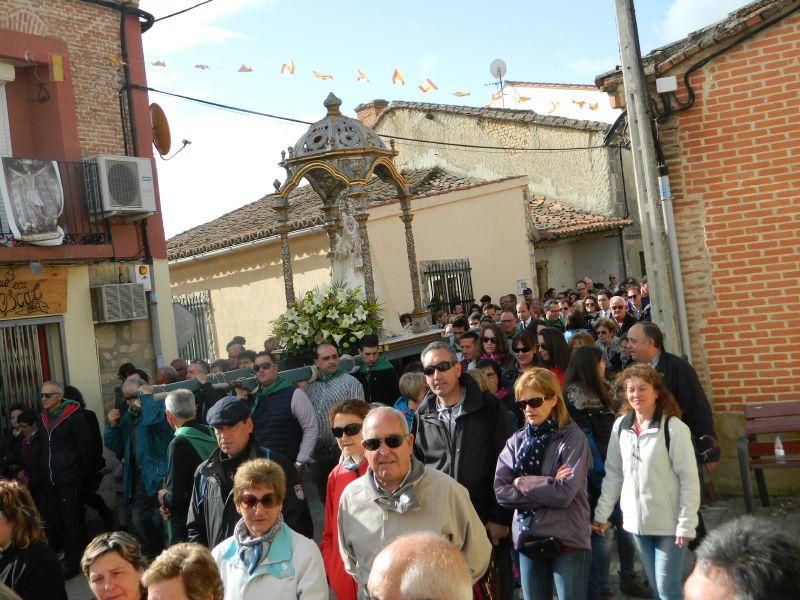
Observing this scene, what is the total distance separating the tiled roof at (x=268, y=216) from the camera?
19.9 m

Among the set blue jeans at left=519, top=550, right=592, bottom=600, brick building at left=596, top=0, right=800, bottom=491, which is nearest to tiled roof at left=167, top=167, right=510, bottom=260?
brick building at left=596, top=0, right=800, bottom=491

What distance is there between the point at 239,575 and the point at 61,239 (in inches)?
336

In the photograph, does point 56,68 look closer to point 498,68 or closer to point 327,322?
point 327,322

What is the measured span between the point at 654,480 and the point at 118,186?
9.17 metres

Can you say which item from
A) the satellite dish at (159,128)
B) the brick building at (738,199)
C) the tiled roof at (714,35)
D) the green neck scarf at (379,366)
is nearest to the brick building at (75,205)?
the satellite dish at (159,128)

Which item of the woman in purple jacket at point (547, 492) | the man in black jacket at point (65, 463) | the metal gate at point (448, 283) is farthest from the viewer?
the metal gate at point (448, 283)

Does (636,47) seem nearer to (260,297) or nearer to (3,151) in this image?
(3,151)

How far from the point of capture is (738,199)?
8523mm

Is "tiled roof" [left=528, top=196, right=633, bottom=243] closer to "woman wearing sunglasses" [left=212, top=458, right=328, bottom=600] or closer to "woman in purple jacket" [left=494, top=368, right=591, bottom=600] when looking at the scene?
"woman in purple jacket" [left=494, top=368, right=591, bottom=600]

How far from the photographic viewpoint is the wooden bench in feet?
26.0

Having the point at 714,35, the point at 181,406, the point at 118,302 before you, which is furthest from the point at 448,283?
the point at 181,406

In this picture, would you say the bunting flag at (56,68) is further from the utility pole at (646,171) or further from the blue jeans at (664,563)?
the blue jeans at (664,563)

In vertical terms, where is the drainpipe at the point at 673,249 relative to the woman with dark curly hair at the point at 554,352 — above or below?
above

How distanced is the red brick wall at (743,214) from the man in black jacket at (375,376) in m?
2.94
